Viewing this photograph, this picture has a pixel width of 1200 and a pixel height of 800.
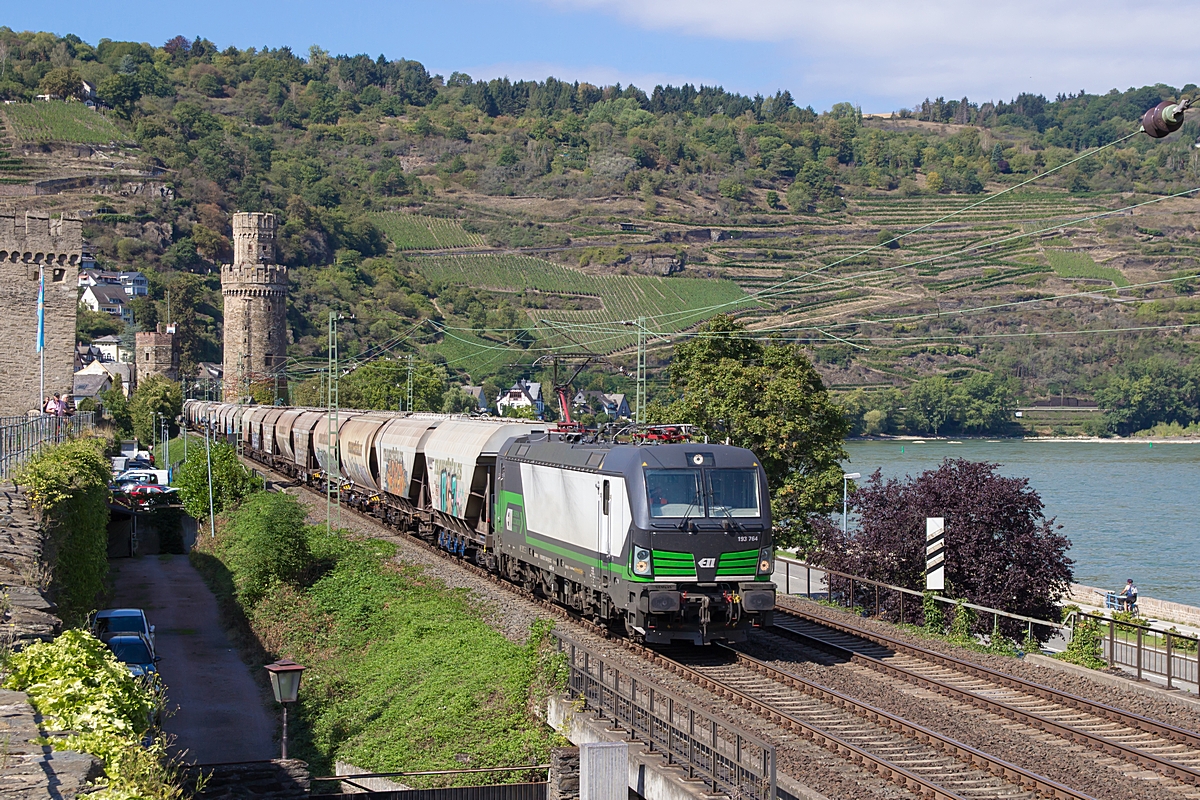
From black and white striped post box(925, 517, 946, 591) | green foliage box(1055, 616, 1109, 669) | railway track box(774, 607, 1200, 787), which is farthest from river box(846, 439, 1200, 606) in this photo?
railway track box(774, 607, 1200, 787)

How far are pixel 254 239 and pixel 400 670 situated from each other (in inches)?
4061

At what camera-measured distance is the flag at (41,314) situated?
36281 mm

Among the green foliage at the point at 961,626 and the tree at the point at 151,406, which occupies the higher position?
the tree at the point at 151,406

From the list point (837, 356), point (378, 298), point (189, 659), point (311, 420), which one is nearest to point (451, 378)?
point (378, 298)

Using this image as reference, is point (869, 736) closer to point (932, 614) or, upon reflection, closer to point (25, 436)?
point (932, 614)

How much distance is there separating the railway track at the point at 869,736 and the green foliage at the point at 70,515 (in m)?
9.43

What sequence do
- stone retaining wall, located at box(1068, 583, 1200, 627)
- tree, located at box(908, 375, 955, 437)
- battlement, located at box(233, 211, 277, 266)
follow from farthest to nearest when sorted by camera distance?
tree, located at box(908, 375, 955, 437)
battlement, located at box(233, 211, 277, 266)
stone retaining wall, located at box(1068, 583, 1200, 627)

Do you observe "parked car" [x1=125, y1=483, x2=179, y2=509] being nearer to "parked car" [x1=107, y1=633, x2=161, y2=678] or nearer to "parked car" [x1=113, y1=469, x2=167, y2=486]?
"parked car" [x1=113, y1=469, x2=167, y2=486]

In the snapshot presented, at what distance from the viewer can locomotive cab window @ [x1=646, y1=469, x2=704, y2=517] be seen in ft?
56.4

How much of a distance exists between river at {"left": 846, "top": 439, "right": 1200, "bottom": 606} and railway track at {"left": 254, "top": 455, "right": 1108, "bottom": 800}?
10.9 m

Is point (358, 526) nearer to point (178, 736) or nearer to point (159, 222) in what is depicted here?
point (178, 736)

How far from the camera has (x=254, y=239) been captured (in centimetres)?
11675

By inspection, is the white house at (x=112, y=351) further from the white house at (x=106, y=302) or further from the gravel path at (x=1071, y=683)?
the gravel path at (x=1071, y=683)

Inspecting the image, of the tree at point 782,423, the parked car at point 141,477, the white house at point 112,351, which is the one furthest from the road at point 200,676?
the white house at point 112,351
